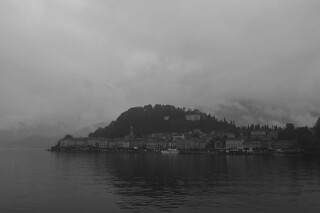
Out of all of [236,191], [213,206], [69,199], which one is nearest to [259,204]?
[213,206]

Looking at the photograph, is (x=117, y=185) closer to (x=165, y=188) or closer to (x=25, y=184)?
(x=165, y=188)

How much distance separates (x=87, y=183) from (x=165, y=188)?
39.8 ft

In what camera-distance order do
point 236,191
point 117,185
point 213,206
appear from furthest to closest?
1. point 117,185
2. point 236,191
3. point 213,206

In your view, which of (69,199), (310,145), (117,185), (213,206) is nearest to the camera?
(213,206)

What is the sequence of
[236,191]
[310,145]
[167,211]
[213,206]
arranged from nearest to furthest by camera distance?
[167,211] < [213,206] < [236,191] < [310,145]

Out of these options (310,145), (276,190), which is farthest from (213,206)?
(310,145)

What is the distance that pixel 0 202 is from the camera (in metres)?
37.2

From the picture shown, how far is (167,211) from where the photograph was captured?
109ft

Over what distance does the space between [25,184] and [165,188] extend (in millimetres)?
19567

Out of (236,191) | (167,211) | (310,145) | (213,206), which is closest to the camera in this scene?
(167,211)

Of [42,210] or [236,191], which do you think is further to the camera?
[236,191]

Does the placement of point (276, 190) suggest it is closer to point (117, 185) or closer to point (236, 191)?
point (236, 191)

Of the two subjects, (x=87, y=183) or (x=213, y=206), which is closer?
(x=213, y=206)

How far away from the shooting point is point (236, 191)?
148ft
